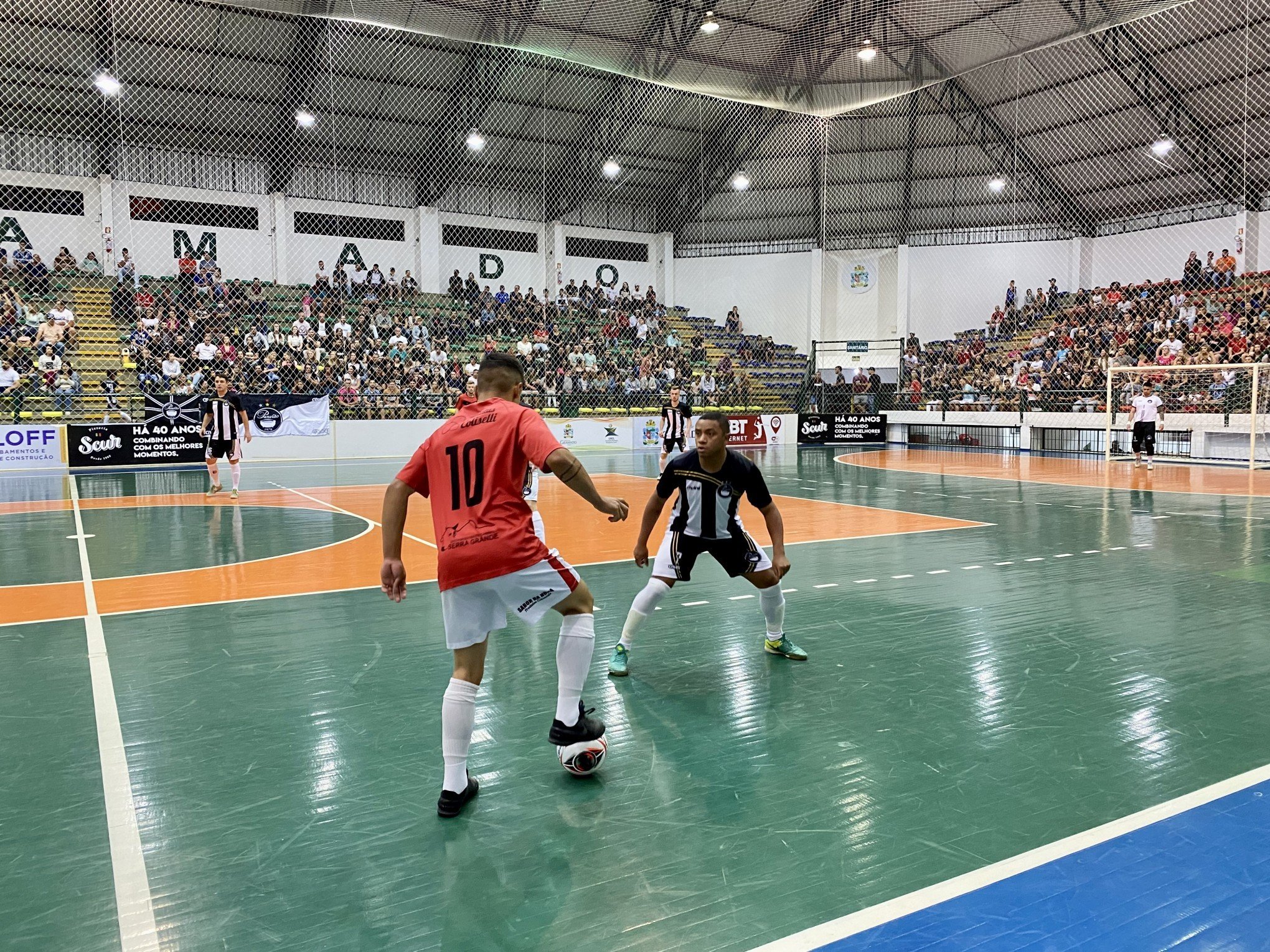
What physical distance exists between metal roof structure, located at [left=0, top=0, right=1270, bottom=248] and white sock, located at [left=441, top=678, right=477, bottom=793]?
566 inches

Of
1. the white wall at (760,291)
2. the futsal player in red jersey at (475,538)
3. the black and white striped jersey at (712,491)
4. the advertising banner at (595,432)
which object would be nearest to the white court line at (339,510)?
the black and white striped jersey at (712,491)

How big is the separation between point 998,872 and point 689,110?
30.1 metres

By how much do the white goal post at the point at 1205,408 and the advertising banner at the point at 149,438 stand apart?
22355 millimetres

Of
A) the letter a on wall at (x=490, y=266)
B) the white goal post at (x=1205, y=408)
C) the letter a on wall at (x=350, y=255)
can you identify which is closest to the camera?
the white goal post at (x=1205, y=408)

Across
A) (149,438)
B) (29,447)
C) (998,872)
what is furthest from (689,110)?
(998,872)

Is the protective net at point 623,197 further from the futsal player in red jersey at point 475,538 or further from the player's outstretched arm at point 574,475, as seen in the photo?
the player's outstretched arm at point 574,475

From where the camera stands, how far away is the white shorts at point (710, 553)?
5.56m

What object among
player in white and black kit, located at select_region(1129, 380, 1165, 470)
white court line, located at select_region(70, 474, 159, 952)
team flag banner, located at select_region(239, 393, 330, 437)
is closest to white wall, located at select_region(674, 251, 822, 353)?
player in white and black kit, located at select_region(1129, 380, 1165, 470)

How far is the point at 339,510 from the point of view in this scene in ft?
44.8

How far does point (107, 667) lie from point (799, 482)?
14124mm

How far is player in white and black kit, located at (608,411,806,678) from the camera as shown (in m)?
5.46

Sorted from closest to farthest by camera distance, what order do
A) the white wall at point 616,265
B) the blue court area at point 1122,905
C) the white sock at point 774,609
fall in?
the blue court area at point 1122,905 → the white sock at point 774,609 → the white wall at point 616,265

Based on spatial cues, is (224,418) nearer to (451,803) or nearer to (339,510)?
(339,510)

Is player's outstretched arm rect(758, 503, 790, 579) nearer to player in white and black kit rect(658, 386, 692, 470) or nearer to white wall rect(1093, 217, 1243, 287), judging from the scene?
player in white and black kit rect(658, 386, 692, 470)
